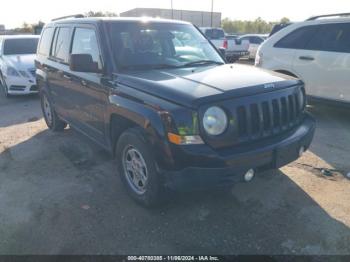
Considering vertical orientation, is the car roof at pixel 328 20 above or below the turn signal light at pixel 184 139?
above

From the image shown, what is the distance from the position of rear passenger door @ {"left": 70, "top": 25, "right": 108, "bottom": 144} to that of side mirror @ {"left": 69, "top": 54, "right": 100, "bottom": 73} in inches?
2.6

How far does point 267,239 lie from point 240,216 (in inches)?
16.5

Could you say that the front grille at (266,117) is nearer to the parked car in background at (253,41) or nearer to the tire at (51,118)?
the tire at (51,118)

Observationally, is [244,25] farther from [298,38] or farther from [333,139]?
[333,139]

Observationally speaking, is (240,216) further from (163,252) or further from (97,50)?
(97,50)

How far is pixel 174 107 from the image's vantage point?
9.41ft

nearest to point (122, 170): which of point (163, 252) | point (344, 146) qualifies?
point (163, 252)

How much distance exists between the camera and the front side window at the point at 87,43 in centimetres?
392

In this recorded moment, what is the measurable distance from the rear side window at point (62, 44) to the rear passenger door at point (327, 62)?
411 centimetres

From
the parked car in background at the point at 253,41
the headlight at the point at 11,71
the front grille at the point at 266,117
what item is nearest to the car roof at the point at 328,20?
the front grille at the point at 266,117

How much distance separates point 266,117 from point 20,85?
26.1 ft

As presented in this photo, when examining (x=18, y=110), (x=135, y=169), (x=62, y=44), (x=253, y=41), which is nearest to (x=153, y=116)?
(x=135, y=169)

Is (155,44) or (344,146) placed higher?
(155,44)

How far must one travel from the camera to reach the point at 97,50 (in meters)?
3.89
